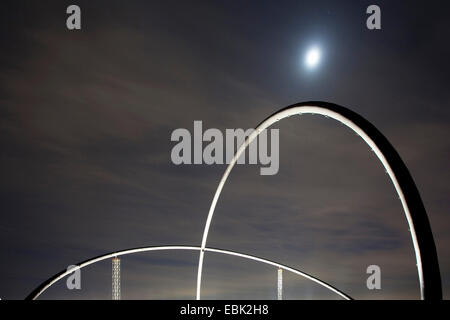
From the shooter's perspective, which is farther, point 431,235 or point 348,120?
point 348,120

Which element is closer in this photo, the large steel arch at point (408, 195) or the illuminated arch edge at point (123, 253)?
the large steel arch at point (408, 195)

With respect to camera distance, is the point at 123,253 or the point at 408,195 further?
the point at 123,253

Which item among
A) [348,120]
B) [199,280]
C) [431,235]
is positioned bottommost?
[199,280]

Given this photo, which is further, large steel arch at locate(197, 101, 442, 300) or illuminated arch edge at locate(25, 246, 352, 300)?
illuminated arch edge at locate(25, 246, 352, 300)
